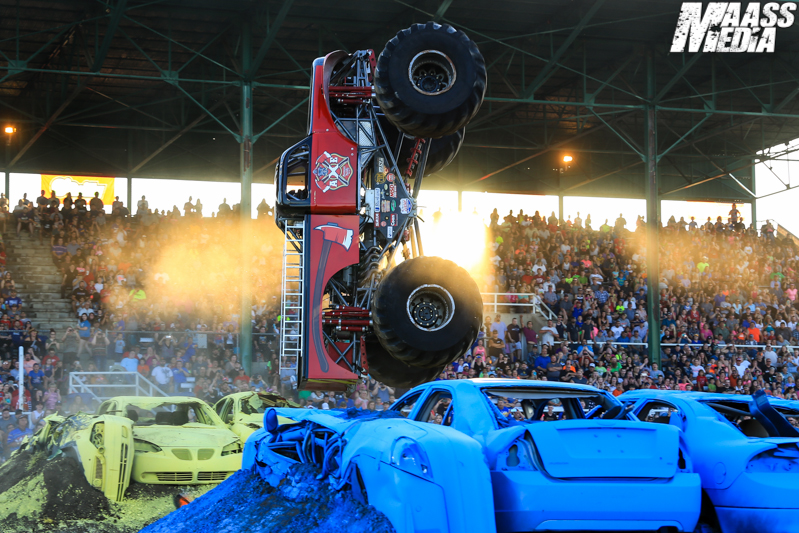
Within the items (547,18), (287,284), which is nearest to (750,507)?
(287,284)

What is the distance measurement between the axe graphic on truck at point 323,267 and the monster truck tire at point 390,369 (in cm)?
67

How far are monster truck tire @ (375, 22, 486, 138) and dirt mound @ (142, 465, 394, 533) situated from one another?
13.8 feet

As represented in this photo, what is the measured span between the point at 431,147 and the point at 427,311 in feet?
8.32

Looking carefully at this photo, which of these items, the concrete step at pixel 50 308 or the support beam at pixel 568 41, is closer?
the support beam at pixel 568 41

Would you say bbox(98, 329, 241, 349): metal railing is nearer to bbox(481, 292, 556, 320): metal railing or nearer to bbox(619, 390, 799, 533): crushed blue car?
bbox(481, 292, 556, 320): metal railing

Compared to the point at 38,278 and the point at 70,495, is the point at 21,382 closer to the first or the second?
the point at 70,495

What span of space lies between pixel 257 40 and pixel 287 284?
538 inches

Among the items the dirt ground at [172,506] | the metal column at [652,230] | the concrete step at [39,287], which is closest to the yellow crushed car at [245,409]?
the dirt ground at [172,506]

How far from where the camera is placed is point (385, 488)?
13.5ft

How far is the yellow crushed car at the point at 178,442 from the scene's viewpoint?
943cm

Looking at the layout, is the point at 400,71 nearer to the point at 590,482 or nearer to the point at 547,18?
the point at 590,482

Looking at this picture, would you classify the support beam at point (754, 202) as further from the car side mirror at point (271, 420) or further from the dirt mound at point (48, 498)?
the car side mirror at point (271, 420)

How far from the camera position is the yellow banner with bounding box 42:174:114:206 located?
29797 millimetres

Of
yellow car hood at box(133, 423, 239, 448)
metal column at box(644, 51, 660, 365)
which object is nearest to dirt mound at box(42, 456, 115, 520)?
yellow car hood at box(133, 423, 239, 448)
